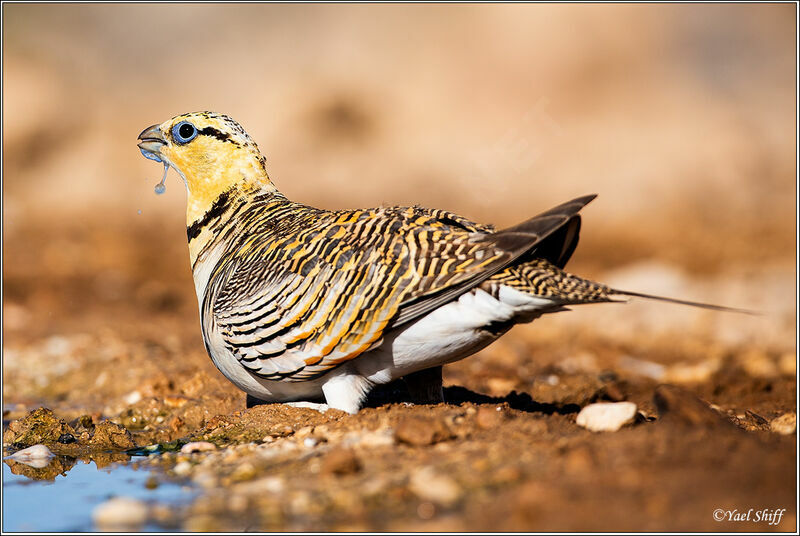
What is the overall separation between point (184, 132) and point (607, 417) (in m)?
3.75

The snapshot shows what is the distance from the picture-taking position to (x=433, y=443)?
488 centimetres

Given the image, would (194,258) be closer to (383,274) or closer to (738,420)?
(383,274)

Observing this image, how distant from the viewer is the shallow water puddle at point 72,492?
14.8 feet

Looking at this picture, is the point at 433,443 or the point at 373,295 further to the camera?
the point at 373,295

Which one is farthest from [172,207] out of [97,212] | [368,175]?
[368,175]

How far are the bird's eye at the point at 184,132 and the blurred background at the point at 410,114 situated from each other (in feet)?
28.0

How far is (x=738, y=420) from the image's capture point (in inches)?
244

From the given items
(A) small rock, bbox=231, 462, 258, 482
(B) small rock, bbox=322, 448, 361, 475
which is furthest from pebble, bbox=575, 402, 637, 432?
(A) small rock, bbox=231, 462, 258, 482

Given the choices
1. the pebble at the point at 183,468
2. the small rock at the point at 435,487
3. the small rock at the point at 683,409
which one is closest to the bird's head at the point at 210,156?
the pebble at the point at 183,468

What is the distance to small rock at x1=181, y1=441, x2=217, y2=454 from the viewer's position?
5.48m

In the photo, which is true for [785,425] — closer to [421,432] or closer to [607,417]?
[607,417]

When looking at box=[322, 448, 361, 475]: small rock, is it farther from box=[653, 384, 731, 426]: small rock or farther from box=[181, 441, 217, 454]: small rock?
box=[653, 384, 731, 426]: small rock

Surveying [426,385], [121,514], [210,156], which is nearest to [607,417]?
[426,385]

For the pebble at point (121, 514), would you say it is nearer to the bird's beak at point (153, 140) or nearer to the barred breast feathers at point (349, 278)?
the barred breast feathers at point (349, 278)
